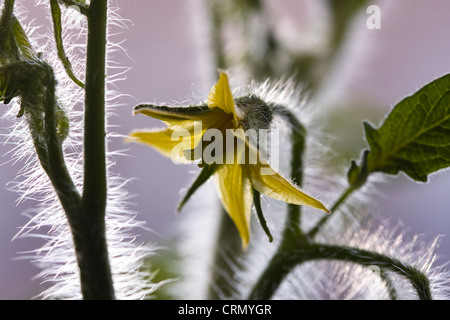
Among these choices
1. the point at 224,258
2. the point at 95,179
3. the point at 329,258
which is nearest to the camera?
the point at 95,179

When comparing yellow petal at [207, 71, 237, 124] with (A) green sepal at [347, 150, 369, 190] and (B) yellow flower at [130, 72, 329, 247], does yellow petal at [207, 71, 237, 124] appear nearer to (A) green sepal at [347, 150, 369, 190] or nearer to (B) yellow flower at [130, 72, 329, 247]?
Result: (B) yellow flower at [130, 72, 329, 247]

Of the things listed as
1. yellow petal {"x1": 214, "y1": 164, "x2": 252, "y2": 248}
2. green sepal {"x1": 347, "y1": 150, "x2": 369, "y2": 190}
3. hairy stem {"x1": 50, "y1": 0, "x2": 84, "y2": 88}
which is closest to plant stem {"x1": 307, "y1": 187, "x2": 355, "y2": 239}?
green sepal {"x1": 347, "y1": 150, "x2": 369, "y2": 190}

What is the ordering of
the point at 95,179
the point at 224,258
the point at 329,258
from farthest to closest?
the point at 224,258, the point at 329,258, the point at 95,179

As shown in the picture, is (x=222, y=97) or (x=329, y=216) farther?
(x=329, y=216)

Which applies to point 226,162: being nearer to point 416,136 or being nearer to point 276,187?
point 276,187

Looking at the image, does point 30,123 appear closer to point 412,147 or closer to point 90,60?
point 90,60

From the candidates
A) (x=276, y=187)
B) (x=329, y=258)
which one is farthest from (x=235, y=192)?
(x=329, y=258)
